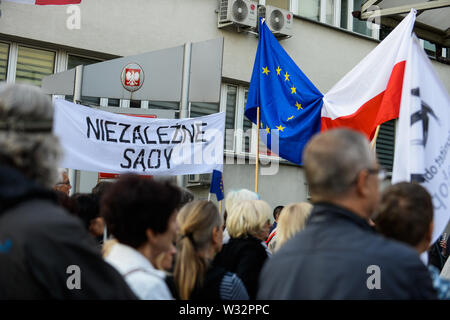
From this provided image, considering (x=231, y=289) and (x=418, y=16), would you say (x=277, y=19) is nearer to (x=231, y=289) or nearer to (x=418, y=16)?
(x=418, y=16)

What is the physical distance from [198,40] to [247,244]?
7.30 metres

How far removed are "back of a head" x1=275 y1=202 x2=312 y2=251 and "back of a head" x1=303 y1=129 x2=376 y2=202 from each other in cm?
158

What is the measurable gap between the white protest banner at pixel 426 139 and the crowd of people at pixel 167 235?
1.26 meters

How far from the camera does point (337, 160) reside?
6.40ft

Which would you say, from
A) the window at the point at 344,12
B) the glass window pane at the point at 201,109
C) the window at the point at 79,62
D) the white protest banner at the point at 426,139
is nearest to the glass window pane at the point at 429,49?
the window at the point at 344,12

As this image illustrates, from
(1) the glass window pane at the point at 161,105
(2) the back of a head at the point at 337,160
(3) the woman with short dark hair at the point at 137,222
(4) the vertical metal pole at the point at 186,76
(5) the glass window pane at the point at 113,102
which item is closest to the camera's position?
(2) the back of a head at the point at 337,160

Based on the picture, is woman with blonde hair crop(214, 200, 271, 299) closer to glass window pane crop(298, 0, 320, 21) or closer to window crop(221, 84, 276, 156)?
window crop(221, 84, 276, 156)

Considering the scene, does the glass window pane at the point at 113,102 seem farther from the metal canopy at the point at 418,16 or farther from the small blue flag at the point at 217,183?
the metal canopy at the point at 418,16

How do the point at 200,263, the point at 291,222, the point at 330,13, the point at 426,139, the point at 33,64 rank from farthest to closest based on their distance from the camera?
the point at 330,13
the point at 33,64
the point at 426,139
the point at 291,222
the point at 200,263

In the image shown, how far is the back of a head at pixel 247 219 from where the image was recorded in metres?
3.80

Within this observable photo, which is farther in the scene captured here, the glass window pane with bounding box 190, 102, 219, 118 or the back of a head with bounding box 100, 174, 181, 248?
the glass window pane with bounding box 190, 102, 219, 118

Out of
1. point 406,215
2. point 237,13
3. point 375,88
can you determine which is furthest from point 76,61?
point 406,215

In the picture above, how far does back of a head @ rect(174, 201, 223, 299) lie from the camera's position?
9.72 ft

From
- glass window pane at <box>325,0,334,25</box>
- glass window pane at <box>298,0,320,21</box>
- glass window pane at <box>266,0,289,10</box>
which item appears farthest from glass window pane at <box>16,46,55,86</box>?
glass window pane at <box>325,0,334,25</box>
